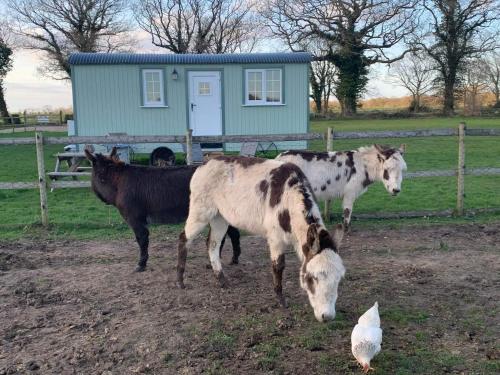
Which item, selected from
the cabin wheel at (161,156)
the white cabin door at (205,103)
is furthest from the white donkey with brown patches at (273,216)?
the white cabin door at (205,103)

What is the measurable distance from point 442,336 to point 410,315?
1.43ft

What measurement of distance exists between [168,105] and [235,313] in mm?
12572

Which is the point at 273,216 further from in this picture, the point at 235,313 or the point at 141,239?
the point at 141,239

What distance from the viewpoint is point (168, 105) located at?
16.3 m

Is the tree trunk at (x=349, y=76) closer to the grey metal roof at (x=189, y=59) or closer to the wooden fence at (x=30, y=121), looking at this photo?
the wooden fence at (x=30, y=121)

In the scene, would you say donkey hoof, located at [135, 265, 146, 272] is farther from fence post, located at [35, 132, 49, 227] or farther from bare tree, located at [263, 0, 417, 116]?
bare tree, located at [263, 0, 417, 116]

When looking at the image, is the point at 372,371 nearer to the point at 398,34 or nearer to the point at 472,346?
the point at 472,346

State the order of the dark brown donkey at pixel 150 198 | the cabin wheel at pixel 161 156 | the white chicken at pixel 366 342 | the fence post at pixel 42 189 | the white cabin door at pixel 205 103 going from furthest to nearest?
the white cabin door at pixel 205 103, the cabin wheel at pixel 161 156, the fence post at pixel 42 189, the dark brown donkey at pixel 150 198, the white chicken at pixel 366 342

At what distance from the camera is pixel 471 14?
130ft

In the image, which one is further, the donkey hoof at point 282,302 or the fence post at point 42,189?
the fence post at point 42,189

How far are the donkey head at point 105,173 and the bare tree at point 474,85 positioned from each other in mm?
40143

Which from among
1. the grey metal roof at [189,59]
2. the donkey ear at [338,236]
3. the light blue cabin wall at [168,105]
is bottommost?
the donkey ear at [338,236]

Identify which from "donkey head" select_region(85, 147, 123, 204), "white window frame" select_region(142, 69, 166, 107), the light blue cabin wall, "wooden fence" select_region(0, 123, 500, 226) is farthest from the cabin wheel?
"donkey head" select_region(85, 147, 123, 204)

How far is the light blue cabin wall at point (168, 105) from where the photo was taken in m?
16.0
